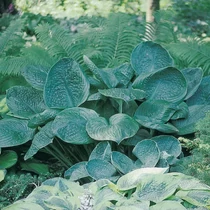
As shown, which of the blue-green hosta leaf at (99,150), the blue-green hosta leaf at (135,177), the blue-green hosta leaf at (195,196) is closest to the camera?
the blue-green hosta leaf at (195,196)

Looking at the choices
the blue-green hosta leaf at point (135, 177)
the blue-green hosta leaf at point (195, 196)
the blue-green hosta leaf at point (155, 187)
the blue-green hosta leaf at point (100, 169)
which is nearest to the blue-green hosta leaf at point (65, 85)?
the blue-green hosta leaf at point (100, 169)

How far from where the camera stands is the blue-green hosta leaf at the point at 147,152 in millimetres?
3639

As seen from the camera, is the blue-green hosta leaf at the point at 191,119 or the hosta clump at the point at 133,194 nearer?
the hosta clump at the point at 133,194

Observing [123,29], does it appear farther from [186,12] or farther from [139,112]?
[186,12]

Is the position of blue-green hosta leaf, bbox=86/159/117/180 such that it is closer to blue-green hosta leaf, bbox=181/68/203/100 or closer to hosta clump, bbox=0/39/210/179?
hosta clump, bbox=0/39/210/179

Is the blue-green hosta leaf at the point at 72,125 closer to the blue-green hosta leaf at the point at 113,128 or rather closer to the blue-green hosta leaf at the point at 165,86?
the blue-green hosta leaf at the point at 113,128

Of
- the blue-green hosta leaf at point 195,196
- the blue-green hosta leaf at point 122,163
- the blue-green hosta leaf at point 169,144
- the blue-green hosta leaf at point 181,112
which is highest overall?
the blue-green hosta leaf at point 195,196

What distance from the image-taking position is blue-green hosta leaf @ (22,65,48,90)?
4.23 m

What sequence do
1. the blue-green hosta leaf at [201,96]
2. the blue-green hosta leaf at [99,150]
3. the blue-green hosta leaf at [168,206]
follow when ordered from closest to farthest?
the blue-green hosta leaf at [168,206]
the blue-green hosta leaf at [99,150]
the blue-green hosta leaf at [201,96]

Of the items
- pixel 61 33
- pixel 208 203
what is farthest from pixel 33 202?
pixel 61 33

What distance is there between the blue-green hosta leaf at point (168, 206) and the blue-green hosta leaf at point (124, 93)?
112 centimetres

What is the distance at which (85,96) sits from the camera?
411 cm

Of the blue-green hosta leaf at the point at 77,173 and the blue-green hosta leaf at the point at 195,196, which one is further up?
the blue-green hosta leaf at the point at 195,196

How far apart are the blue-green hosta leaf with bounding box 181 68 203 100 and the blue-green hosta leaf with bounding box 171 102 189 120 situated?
0.15 meters
